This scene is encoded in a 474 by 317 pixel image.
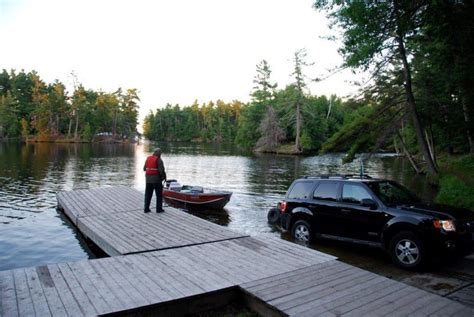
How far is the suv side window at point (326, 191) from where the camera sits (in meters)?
9.97

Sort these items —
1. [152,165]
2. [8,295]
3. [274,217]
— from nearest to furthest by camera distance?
[8,295], [152,165], [274,217]

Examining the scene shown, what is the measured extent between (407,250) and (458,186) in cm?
1029

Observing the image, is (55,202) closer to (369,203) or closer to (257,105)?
(369,203)

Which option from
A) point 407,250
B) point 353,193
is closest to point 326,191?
point 353,193

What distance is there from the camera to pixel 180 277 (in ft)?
22.1

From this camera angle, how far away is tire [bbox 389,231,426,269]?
8062mm

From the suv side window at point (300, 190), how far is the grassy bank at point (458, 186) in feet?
26.1

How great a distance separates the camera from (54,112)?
89875mm

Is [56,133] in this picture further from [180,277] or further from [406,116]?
[180,277]

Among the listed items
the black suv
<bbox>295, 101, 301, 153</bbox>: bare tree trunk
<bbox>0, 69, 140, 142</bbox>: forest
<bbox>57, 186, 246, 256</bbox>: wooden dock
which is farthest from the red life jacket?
<bbox>0, 69, 140, 142</bbox>: forest

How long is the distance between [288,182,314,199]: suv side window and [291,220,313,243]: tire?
2.39ft

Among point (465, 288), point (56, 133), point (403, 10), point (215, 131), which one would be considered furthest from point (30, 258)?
point (215, 131)

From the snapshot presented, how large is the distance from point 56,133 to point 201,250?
93.9m

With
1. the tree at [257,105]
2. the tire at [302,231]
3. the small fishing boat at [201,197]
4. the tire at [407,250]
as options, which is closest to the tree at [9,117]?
the tree at [257,105]
